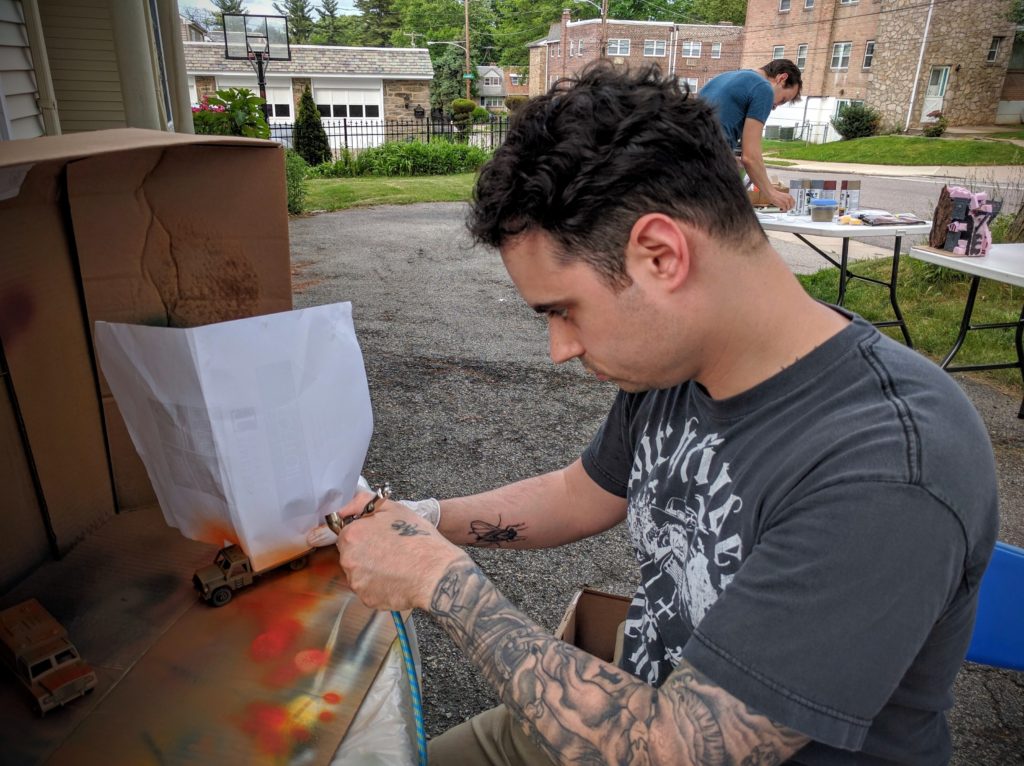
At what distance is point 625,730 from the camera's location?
0.84 meters

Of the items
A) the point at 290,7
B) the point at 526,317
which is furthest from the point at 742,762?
the point at 290,7

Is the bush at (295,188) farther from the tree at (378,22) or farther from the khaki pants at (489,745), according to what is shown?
the tree at (378,22)

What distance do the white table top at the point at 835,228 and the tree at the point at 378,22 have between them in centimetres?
6239

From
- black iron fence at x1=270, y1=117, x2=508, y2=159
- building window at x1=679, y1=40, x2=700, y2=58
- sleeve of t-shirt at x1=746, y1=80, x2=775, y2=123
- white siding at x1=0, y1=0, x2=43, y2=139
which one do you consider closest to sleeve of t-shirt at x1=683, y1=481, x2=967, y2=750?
white siding at x1=0, y1=0, x2=43, y2=139

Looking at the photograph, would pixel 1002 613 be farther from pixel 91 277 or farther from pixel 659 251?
pixel 91 277

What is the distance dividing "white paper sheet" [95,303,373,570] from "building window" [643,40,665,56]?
1763 inches

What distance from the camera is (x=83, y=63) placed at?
19.7 feet

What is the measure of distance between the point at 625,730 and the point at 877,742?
311mm

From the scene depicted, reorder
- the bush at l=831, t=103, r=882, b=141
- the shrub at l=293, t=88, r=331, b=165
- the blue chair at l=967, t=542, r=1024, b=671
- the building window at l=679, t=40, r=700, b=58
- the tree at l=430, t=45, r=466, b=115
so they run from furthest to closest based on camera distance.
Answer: the tree at l=430, t=45, r=466, b=115 → the building window at l=679, t=40, r=700, b=58 → the bush at l=831, t=103, r=882, b=141 → the shrub at l=293, t=88, r=331, b=165 → the blue chair at l=967, t=542, r=1024, b=671

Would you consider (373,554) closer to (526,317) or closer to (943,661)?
(943,661)

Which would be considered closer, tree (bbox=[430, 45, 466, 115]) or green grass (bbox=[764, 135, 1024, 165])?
green grass (bbox=[764, 135, 1024, 165])

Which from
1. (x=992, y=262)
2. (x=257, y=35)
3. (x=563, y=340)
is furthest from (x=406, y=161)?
(x=563, y=340)

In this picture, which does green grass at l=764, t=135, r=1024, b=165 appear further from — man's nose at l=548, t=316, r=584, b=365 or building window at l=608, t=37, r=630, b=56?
man's nose at l=548, t=316, r=584, b=365

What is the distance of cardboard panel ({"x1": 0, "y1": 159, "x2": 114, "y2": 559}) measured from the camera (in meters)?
1.03
